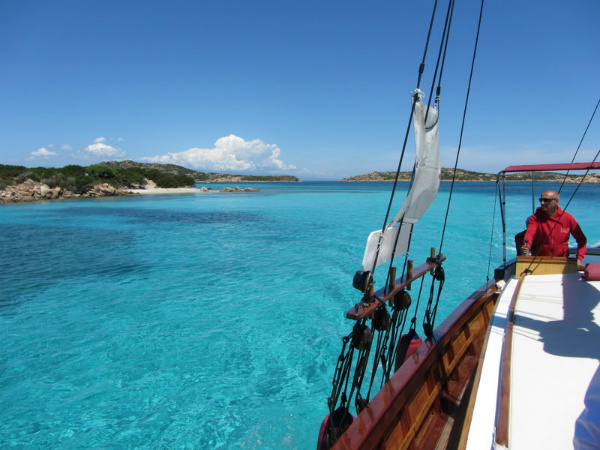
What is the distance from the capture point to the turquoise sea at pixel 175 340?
4727 millimetres

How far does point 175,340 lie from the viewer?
697 centimetres

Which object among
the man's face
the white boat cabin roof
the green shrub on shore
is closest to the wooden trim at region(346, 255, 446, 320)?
the white boat cabin roof

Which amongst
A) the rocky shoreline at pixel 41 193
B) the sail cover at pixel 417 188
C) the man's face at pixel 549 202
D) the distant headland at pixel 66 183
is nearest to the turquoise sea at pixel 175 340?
the sail cover at pixel 417 188

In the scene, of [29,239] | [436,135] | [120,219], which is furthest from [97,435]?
[120,219]

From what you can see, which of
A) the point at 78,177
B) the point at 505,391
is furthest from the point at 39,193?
the point at 505,391

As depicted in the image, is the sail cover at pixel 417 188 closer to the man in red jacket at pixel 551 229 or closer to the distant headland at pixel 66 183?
the man in red jacket at pixel 551 229

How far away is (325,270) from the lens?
12.2 metres

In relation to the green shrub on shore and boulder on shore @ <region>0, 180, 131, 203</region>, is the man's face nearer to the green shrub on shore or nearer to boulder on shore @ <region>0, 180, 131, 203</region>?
boulder on shore @ <region>0, 180, 131, 203</region>

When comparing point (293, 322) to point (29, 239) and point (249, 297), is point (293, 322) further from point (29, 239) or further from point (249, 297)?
point (29, 239)


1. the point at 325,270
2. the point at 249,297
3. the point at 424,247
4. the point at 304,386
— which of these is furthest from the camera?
the point at 424,247

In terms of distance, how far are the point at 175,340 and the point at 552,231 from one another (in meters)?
7.15

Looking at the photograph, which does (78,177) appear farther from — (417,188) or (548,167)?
(417,188)

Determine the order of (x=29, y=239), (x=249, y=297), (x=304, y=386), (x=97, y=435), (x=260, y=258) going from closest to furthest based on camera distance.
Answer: (x=97, y=435), (x=304, y=386), (x=249, y=297), (x=260, y=258), (x=29, y=239)

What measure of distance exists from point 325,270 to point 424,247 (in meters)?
6.20
